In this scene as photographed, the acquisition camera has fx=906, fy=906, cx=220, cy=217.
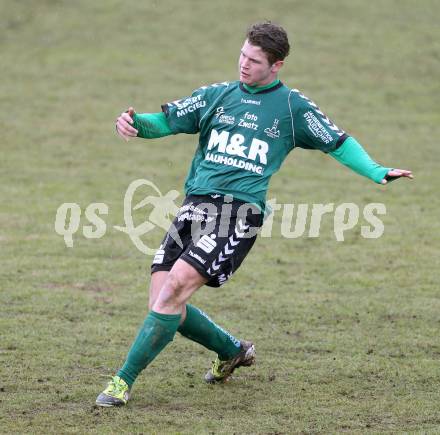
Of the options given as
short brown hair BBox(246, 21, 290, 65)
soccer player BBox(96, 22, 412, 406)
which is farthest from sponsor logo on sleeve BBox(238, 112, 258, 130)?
short brown hair BBox(246, 21, 290, 65)

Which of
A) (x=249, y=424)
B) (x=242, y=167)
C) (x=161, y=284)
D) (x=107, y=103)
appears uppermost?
(x=107, y=103)

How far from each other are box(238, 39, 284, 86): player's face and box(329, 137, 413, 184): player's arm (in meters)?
0.71

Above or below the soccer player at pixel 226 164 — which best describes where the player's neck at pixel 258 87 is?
above

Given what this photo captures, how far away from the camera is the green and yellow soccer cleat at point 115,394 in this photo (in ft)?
19.1

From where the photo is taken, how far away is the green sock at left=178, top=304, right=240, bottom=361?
21.0ft

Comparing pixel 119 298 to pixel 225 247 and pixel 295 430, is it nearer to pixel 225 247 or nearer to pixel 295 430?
pixel 225 247

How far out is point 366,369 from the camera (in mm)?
6762

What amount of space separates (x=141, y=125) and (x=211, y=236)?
911 mm

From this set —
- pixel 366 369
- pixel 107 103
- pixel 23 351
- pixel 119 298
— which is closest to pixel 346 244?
pixel 119 298

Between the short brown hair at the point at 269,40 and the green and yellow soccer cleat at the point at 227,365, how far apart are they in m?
2.07

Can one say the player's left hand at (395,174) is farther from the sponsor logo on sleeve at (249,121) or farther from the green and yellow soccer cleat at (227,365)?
the green and yellow soccer cleat at (227,365)

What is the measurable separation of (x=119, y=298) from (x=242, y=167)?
3.04 meters

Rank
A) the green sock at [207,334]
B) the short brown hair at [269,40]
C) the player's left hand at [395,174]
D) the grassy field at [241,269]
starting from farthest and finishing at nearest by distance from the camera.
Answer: the green sock at [207,334]
the grassy field at [241,269]
the short brown hair at [269,40]
the player's left hand at [395,174]

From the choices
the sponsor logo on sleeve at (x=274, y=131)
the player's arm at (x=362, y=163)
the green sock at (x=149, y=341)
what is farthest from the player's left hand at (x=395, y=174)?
the green sock at (x=149, y=341)
